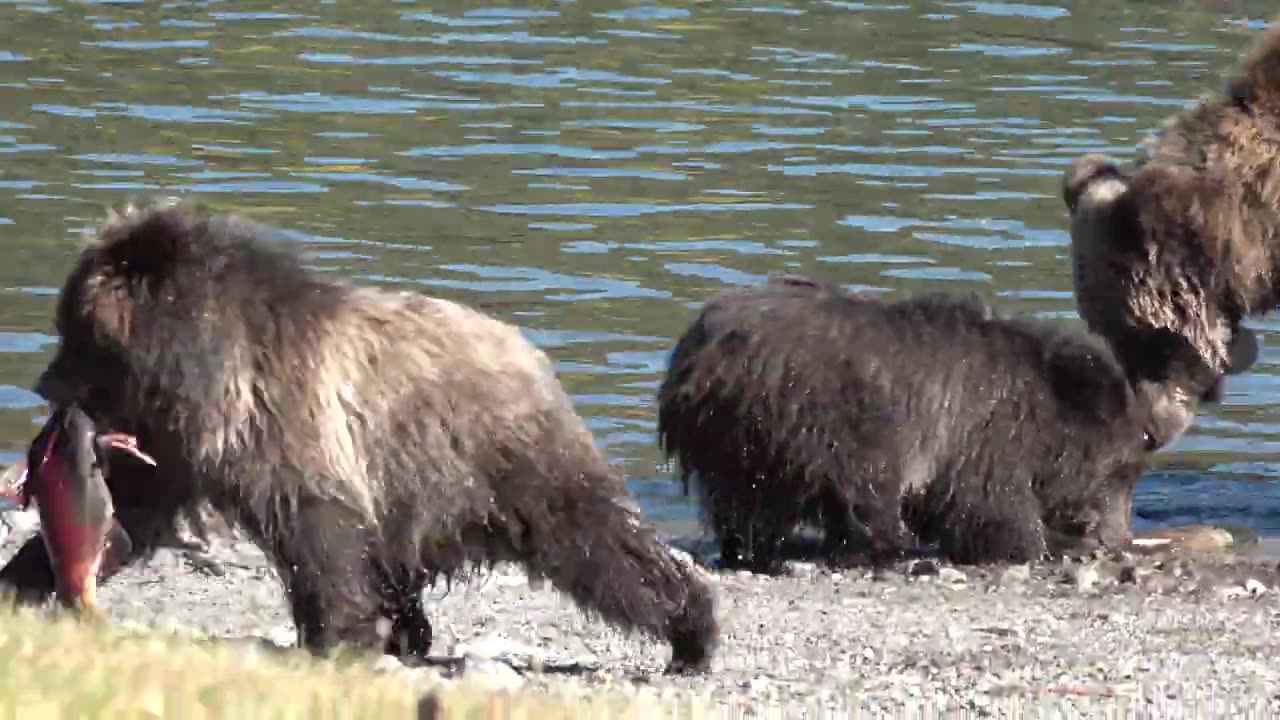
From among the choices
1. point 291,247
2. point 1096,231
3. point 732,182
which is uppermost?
point 291,247

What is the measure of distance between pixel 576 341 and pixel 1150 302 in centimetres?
373

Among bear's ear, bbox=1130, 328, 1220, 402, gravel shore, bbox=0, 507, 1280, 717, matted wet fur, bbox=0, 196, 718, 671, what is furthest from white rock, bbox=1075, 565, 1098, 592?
Answer: matted wet fur, bbox=0, 196, 718, 671

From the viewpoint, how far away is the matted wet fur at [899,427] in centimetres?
1008

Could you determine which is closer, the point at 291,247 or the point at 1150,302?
the point at 291,247

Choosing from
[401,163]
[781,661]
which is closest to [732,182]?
[401,163]

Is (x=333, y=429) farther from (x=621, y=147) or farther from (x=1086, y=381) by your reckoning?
(x=621, y=147)

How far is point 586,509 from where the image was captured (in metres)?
7.79

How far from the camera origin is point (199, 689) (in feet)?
16.2

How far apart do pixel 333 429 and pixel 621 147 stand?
36.5ft

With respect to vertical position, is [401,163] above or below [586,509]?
below

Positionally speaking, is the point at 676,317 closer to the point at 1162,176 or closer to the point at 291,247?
the point at 1162,176

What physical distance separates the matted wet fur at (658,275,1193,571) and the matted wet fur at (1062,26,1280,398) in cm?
34

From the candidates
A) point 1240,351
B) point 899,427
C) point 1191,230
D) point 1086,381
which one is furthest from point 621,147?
point 899,427

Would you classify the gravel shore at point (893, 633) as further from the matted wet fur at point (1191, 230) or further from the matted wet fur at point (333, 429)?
the matted wet fur at point (1191, 230)
